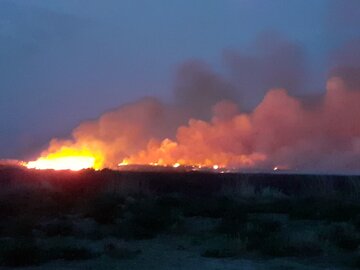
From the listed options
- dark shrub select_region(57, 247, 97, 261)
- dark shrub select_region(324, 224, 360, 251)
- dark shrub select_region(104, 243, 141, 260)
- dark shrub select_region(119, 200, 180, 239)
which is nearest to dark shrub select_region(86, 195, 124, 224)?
dark shrub select_region(119, 200, 180, 239)

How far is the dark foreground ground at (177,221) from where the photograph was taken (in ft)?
87.6

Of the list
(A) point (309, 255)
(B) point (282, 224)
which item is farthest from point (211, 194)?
(A) point (309, 255)

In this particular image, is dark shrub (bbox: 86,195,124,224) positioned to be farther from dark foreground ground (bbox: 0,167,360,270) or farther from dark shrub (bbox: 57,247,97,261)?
dark shrub (bbox: 57,247,97,261)

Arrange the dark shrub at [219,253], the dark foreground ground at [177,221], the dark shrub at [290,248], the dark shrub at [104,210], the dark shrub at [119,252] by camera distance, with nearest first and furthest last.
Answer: the dark foreground ground at [177,221] < the dark shrub at [119,252] < the dark shrub at [219,253] < the dark shrub at [290,248] < the dark shrub at [104,210]

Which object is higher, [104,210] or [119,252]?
[104,210]

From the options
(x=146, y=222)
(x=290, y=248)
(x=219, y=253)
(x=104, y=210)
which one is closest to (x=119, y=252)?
(x=219, y=253)

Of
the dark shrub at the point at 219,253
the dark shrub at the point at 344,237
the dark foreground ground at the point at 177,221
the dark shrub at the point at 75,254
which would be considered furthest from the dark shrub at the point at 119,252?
the dark shrub at the point at 344,237

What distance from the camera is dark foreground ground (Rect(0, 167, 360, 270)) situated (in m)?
26.7

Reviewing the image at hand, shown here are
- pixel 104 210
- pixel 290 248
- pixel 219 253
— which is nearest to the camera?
pixel 219 253

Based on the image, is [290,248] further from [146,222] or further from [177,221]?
[177,221]

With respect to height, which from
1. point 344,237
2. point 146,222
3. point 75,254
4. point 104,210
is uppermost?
point 104,210

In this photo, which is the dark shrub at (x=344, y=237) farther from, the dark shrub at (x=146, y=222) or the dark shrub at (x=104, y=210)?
the dark shrub at (x=104, y=210)

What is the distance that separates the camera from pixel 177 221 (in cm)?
3725

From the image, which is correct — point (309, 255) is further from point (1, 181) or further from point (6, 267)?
point (1, 181)
